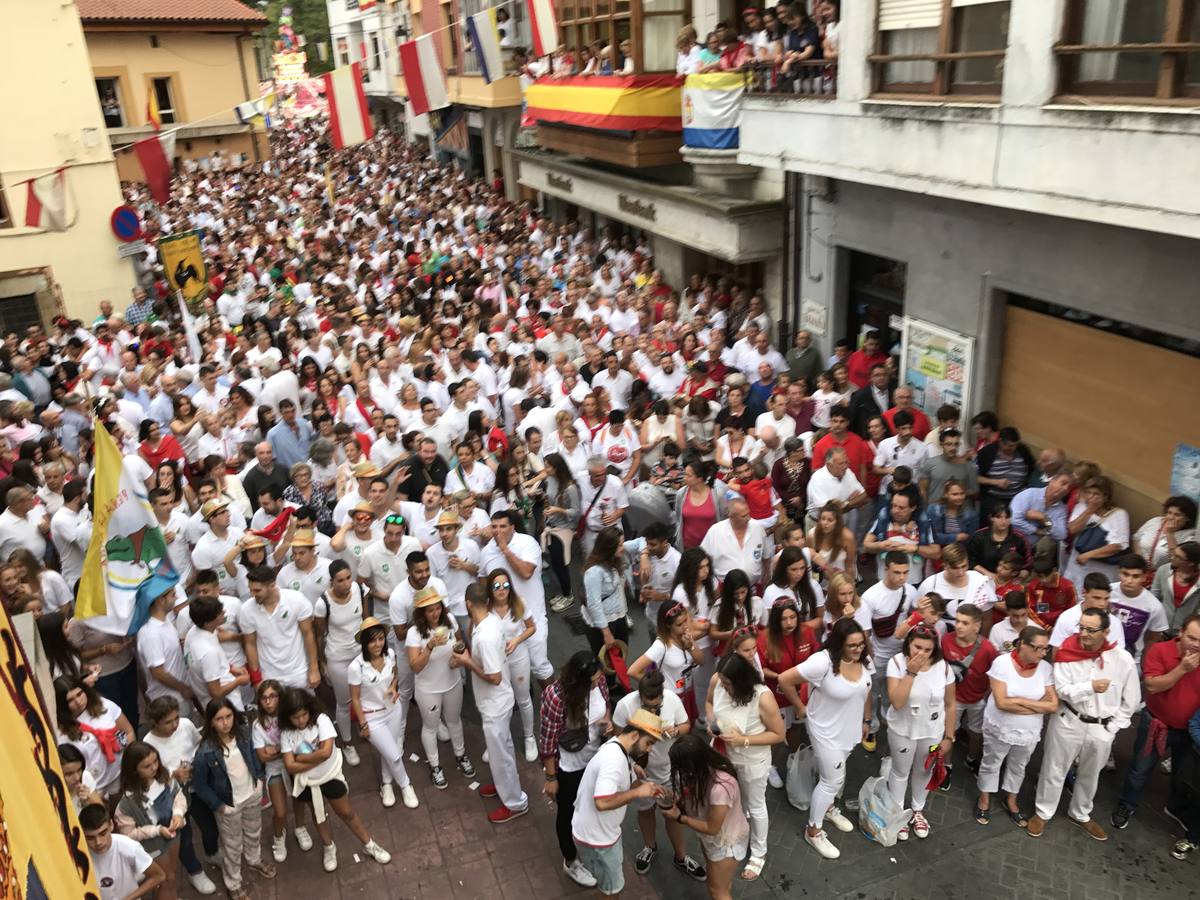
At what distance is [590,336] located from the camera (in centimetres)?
1201

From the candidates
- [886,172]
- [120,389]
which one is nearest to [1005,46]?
[886,172]

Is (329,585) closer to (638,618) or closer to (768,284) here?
(638,618)

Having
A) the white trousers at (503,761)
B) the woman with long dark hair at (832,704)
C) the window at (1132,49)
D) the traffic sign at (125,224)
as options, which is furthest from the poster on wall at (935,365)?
the traffic sign at (125,224)

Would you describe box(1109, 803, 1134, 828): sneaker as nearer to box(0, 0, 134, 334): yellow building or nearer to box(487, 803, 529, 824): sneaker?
box(487, 803, 529, 824): sneaker

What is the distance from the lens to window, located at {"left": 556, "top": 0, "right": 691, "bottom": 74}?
47.5 feet

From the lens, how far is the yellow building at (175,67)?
30281 mm

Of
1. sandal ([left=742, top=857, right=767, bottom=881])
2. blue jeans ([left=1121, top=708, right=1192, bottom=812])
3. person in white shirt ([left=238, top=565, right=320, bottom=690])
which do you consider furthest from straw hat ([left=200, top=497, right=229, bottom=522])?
blue jeans ([left=1121, top=708, right=1192, bottom=812])

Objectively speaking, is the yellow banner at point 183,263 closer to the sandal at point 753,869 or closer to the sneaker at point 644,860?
the sneaker at point 644,860

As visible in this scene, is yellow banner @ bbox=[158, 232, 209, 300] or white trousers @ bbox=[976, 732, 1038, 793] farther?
yellow banner @ bbox=[158, 232, 209, 300]

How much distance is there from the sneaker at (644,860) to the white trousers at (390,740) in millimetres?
1765

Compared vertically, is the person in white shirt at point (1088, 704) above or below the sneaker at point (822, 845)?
above

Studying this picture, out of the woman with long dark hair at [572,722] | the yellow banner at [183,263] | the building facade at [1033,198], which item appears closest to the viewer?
the woman with long dark hair at [572,722]

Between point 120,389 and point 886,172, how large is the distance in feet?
29.4

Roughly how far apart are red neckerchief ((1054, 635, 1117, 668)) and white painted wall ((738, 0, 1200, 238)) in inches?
110
